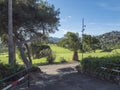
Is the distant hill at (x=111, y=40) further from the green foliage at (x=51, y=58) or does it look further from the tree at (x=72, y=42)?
the green foliage at (x=51, y=58)

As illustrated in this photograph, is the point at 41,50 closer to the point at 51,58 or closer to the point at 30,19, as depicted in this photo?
the point at 51,58

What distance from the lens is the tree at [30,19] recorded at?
17.2m

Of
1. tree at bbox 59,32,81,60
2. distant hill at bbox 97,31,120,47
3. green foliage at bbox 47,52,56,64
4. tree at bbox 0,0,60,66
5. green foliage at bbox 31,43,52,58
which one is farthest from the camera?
distant hill at bbox 97,31,120,47

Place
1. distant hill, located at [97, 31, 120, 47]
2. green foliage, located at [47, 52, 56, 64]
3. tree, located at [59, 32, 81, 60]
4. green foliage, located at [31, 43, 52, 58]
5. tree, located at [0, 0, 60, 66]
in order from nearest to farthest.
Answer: tree, located at [0, 0, 60, 66] → green foliage, located at [47, 52, 56, 64] → green foliage, located at [31, 43, 52, 58] → tree, located at [59, 32, 81, 60] → distant hill, located at [97, 31, 120, 47]

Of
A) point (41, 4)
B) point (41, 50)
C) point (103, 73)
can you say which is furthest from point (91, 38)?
point (103, 73)

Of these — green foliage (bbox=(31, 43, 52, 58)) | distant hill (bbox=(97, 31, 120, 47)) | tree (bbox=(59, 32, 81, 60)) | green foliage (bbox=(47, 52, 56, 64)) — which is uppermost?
distant hill (bbox=(97, 31, 120, 47))

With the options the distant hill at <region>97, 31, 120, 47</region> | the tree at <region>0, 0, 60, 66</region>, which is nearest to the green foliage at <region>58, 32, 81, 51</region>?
the tree at <region>0, 0, 60, 66</region>

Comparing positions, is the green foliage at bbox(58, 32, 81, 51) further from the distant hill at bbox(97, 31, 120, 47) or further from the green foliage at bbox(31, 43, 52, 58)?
the distant hill at bbox(97, 31, 120, 47)

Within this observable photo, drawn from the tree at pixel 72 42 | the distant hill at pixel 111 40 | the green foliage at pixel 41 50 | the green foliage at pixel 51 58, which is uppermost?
the distant hill at pixel 111 40

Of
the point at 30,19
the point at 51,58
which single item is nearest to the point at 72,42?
the point at 51,58

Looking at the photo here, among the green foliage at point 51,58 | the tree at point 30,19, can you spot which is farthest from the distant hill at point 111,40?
the tree at point 30,19

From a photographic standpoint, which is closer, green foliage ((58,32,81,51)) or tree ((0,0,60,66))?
tree ((0,0,60,66))

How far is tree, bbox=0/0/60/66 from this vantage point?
17203mm

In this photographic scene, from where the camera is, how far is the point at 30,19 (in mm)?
17812
